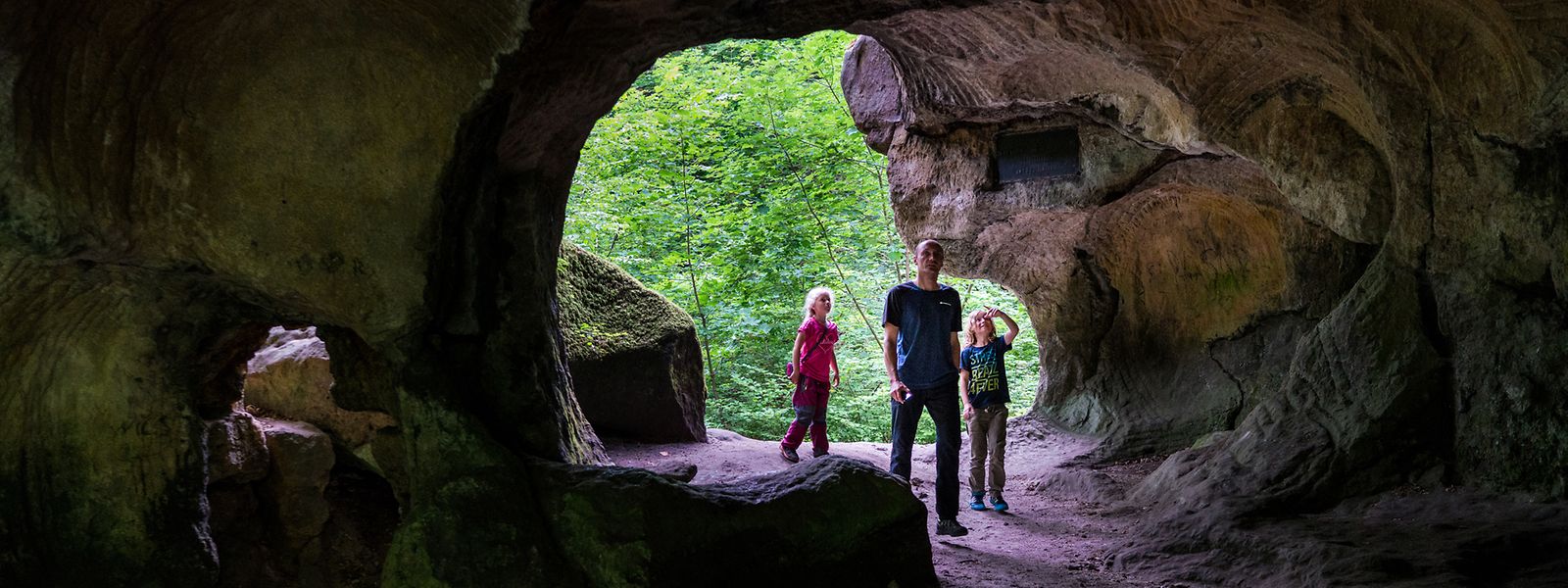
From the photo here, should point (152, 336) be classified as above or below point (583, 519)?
above

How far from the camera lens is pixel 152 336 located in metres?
4.13

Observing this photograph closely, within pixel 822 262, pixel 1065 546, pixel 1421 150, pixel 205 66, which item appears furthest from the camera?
pixel 822 262

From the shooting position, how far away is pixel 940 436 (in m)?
5.66

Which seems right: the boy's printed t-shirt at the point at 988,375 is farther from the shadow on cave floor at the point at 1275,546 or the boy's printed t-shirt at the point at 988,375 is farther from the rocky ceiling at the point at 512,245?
the rocky ceiling at the point at 512,245

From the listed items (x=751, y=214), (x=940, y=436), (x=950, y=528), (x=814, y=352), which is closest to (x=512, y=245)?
(x=940, y=436)

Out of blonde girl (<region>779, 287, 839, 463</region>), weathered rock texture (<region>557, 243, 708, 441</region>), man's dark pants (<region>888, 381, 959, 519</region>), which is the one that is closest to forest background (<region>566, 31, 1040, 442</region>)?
weathered rock texture (<region>557, 243, 708, 441</region>)

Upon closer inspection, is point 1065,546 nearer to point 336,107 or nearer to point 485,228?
point 485,228

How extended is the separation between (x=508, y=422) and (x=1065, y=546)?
3397 millimetres

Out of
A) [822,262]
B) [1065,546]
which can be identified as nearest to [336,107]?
[1065,546]

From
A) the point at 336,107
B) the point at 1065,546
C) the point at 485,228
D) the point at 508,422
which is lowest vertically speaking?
the point at 1065,546

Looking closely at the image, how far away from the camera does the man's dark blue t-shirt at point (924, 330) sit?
5.57 meters

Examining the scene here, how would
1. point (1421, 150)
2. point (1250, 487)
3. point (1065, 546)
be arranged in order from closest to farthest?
point (1421, 150) → point (1250, 487) → point (1065, 546)

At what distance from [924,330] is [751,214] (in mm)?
8831

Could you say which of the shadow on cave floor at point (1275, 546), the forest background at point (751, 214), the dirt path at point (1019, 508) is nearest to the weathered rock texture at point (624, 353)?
the dirt path at point (1019, 508)
